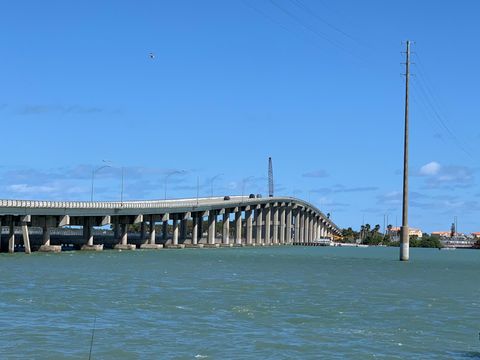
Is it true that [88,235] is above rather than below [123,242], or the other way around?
above

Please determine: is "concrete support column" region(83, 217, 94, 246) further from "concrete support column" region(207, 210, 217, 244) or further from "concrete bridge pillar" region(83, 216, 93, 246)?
"concrete support column" region(207, 210, 217, 244)

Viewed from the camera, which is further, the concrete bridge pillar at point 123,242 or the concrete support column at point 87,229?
the concrete bridge pillar at point 123,242

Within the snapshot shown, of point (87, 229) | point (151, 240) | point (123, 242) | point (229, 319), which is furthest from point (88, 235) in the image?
point (229, 319)

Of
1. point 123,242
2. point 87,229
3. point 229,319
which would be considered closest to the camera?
point 229,319

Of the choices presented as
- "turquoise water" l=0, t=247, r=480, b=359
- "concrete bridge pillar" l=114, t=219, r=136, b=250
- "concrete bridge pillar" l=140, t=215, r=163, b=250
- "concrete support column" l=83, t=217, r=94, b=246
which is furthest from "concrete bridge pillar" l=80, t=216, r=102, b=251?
"turquoise water" l=0, t=247, r=480, b=359

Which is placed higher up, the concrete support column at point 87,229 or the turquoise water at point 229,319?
the concrete support column at point 87,229

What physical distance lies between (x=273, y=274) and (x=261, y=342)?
45.4 metres

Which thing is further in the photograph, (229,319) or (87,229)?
(87,229)

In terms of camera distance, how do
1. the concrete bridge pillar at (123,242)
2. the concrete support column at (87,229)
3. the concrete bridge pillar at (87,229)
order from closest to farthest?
the concrete bridge pillar at (87,229), the concrete support column at (87,229), the concrete bridge pillar at (123,242)

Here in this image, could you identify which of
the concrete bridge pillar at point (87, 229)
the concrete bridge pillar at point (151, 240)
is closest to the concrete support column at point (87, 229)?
the concrete bridge pillar at point (87, 229)

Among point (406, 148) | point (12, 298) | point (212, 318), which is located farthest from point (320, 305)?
point (406, 148)

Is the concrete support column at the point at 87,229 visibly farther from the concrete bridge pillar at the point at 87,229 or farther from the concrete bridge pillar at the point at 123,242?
the concrete bridge pillar at the point at 123,242

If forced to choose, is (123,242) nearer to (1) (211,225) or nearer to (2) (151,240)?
(2) (151,240)

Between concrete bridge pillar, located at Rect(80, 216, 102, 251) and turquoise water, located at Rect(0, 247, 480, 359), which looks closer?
turquoise water, located at Rect(0, 247, 480, 359)
